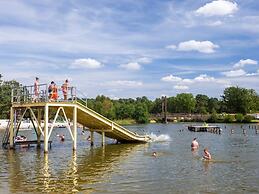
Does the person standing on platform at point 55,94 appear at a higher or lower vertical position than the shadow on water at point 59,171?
higher

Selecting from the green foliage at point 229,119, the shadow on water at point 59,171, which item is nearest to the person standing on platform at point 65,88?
the shadow on water at point 59,171

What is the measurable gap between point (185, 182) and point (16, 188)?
1076cm

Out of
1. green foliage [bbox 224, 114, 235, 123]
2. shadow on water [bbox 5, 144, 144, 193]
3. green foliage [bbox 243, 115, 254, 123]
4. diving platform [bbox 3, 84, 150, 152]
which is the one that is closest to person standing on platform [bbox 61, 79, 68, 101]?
diving platform [bbox 3, 84, 150, 152]

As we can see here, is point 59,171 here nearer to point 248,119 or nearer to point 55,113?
point 55,113

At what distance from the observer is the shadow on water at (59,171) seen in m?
25.9

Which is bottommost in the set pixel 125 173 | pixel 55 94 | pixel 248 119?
pixel 125 173

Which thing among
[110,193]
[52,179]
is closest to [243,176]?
[110,193]

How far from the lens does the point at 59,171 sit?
32.5m

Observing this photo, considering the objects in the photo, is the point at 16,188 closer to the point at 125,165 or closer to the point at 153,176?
the point at 153,176

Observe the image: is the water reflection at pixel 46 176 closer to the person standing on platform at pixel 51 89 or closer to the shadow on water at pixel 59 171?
the shadow on water at pixel 59 171

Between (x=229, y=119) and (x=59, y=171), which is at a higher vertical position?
(x=229, y=119)

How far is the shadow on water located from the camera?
85.1 ft

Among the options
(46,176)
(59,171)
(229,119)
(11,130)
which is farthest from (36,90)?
→ (229,119)

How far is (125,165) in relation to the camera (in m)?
36.6
